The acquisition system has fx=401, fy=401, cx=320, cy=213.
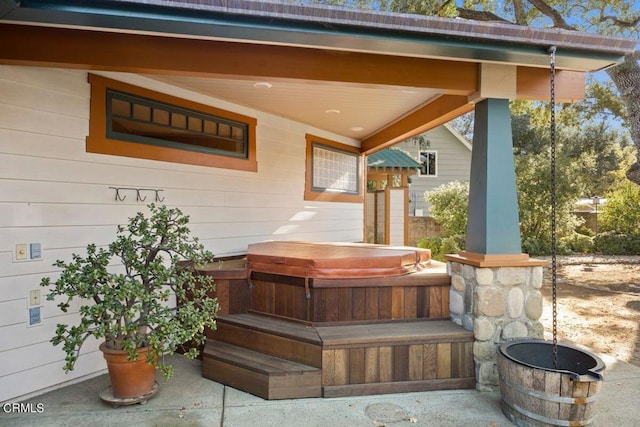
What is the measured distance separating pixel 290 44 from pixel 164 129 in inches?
74.4

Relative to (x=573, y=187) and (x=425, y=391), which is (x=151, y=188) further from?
(x=573, y=187)

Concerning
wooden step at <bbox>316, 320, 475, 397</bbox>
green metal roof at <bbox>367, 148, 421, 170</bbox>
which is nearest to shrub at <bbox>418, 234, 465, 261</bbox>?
green metal roof at <bbox>367, 148, 421, 170</bbox>

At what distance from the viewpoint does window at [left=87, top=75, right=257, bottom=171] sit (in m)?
3.30

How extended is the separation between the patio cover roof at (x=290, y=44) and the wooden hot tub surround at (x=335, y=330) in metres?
1.47

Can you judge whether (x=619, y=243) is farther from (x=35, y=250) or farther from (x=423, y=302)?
(x=35, y=250)

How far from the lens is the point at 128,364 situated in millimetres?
2641

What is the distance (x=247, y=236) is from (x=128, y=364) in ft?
7.46

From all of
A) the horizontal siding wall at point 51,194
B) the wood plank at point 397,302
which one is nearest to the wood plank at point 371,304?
the wood plank at point 397,302

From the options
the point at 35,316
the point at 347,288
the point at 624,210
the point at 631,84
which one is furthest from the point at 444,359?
the point at 624,210

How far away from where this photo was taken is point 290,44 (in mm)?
2498

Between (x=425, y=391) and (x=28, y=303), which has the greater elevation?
(x=28, y=303)

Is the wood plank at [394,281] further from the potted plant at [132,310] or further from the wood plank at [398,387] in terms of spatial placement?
the potted plant at [132,310]

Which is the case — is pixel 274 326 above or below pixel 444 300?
below

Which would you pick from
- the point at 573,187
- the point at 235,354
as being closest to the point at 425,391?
the point at 235,354
